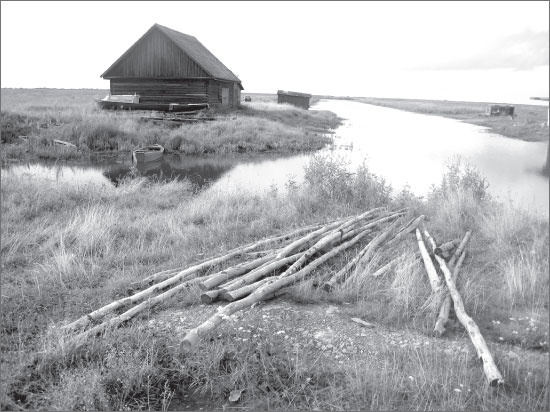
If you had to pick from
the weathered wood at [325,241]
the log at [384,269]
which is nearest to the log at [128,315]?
the weathered wood at [325,241]

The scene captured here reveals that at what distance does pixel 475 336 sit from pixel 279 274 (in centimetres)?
276

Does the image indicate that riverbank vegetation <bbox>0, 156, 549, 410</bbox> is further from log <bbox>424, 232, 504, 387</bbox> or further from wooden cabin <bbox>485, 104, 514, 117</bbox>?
wooden cabin <bbox>485, 104, 514, 117</bbox>

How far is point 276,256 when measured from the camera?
6.70m

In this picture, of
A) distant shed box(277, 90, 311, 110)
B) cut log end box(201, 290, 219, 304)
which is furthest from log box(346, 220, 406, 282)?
distant shed box(277, 90, 311, 110)

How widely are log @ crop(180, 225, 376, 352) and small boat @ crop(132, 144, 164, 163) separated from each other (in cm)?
1410

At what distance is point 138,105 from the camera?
3023cm

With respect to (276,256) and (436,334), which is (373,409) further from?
(276,256)

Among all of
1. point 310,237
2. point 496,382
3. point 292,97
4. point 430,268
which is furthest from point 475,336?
point 292,97

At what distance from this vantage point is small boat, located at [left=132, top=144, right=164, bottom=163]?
1956 cm

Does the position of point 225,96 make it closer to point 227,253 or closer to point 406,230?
point 406,230

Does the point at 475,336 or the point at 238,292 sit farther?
the point at 238,292

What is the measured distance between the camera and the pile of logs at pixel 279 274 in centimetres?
488

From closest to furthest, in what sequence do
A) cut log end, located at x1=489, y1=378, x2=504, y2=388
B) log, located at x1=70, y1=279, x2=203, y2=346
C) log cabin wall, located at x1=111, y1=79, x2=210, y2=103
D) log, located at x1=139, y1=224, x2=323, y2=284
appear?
cut log end, located at x1=489, y1=378, x2=504, y2=388 → log, located at x1=70, y1=279, x2=203, y2=346 → log, located at x1=139, y1=224, x2=323, y2=284 → log cabin wall, located at x1=111, y1=79, x2=210, y2=103

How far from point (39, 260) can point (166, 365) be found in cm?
405
